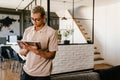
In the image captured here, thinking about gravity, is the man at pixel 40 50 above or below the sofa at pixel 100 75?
above

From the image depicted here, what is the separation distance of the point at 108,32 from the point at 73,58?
2.43m

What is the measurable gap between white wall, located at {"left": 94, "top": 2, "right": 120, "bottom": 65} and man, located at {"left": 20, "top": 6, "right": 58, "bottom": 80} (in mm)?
5124

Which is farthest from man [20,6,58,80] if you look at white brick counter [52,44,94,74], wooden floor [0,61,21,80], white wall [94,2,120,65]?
white wall [94,2,120,65]

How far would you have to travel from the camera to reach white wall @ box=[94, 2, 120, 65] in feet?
20.7

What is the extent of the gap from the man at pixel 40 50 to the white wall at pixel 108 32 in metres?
5.12

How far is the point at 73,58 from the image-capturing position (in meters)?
4.98

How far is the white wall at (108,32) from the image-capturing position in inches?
248

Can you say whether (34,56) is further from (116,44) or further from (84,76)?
(116,44)

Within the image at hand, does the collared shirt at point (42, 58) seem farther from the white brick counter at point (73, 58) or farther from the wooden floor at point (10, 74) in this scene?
the wooden floor at point (10, 74)

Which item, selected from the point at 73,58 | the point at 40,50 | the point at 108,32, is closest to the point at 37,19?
the point at 40,50

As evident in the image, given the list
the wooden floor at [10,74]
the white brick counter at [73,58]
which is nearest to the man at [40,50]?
the white brick counter at [73,58]

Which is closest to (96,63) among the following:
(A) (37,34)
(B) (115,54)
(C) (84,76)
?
(B) (115,54)

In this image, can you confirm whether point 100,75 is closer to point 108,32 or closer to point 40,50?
point 40,50

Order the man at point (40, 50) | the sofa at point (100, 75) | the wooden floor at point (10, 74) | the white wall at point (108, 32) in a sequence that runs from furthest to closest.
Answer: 1. the white wall at point (108, 32)
2. the wooden floor at point (10, 74)
3. the sofa at point (100, 75)
4. the man at point (40, 50)
